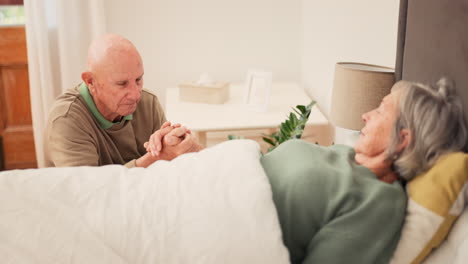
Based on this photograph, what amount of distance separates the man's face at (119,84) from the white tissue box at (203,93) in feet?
3.04

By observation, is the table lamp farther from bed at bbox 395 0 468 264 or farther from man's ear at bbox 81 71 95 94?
man's ear at bbox 81 71 95 94

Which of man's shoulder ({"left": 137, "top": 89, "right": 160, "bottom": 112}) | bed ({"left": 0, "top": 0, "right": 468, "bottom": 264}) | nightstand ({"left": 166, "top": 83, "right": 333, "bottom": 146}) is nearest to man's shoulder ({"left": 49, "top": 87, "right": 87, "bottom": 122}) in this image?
man's shoulder ({"left": 137, "top": 89, "right": 160, "bottom": 112})

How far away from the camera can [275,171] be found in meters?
1.20

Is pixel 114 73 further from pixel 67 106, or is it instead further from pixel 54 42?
pixel 54 42

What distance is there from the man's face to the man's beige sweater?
7 cm

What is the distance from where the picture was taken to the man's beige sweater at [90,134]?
1678mm

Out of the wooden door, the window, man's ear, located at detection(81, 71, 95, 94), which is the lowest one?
the wooden door

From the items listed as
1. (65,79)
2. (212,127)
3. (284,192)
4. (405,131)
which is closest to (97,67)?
(212,127)

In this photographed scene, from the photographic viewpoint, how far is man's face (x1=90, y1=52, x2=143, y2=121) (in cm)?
174

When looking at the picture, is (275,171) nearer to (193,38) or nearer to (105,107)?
(105,107)

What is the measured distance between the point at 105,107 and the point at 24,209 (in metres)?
0.75

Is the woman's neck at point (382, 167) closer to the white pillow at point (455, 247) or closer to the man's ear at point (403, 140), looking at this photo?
the man's ear at point (403, 140)

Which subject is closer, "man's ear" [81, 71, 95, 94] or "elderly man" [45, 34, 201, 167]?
"elderly man" [45, 34, 201, 167]

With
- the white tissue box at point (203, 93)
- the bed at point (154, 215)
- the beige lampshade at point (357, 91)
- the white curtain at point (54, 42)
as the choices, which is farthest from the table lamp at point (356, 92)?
the white curtain at point (54, 42)
